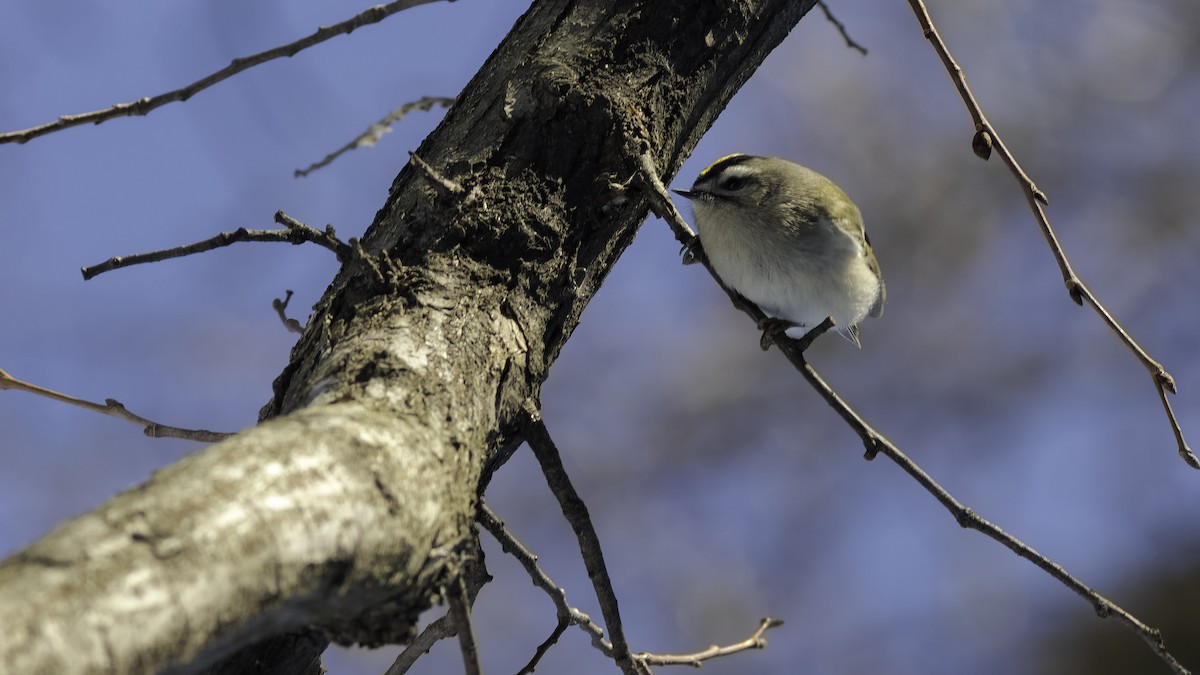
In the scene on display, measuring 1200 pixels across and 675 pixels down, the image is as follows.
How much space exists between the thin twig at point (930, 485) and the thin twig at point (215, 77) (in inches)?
25.1

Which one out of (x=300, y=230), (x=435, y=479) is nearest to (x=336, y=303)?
(x=300, y=230)

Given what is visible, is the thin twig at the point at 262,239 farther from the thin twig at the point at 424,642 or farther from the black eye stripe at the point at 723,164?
the black eye stripe at the point at 723,164

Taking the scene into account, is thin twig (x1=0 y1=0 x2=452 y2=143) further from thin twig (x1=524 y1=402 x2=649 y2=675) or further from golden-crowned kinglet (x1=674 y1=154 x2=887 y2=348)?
golden-crowned kinglet (x1=674 y1=154 x2=887 y2=348)

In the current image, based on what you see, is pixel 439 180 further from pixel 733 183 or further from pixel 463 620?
pixel 733 183

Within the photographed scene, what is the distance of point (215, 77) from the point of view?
77.0 inches

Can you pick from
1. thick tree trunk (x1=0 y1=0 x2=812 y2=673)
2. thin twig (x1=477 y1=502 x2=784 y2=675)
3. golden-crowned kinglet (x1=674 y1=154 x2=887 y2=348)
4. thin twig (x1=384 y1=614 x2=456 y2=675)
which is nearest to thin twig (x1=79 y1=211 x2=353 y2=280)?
thick tree trunk (x1=0 y1=0 x2=812 y2=673)

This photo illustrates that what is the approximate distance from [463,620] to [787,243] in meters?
2.39

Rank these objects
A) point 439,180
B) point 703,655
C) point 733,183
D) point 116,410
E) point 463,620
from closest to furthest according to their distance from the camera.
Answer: point 463,620 → point 439,180 → point 116,410 → point 703,655 → point 733,183

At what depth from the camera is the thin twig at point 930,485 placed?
75.5 inches

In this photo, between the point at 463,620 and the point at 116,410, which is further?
the point at 116,410

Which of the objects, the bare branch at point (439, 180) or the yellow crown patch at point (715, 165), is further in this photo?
the yellow crown patch at point (715, 165)

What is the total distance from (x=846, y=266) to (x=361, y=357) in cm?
239

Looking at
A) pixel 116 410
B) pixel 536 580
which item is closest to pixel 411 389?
pixel 536 580

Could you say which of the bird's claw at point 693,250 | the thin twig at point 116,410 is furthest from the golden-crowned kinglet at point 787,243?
the thin twig at point 116,410
